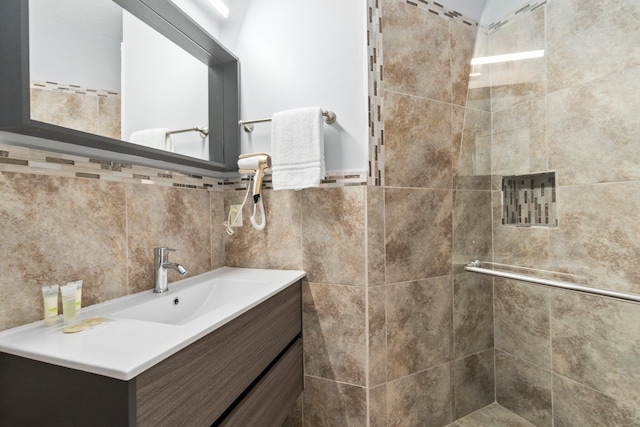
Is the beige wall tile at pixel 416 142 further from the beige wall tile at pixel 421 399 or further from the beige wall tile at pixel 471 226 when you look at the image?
the beige wall tile at pixel 421 399

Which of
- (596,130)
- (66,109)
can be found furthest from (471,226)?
(66,109)

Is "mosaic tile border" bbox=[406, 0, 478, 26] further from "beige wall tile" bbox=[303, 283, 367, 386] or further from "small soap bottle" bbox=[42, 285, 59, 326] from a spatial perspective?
"small soap bottle" bbox=[42, 285, 59, 326]

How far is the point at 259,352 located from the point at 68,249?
2.10 feet

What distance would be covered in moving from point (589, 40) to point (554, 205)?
0.53 meters

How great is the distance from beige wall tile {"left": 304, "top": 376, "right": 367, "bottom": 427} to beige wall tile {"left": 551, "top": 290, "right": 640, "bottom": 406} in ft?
2.57

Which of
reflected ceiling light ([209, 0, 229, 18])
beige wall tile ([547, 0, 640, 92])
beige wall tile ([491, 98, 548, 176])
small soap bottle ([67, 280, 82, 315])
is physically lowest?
small soap bottle ([67, 280, 82, 315])

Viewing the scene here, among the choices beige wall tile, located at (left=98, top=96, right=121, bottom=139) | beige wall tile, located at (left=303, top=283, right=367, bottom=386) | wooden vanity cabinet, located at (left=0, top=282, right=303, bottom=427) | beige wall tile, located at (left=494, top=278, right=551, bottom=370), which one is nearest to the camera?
wooden vanity cabinet, located at (left=0, top=282, right=303, bottom=427)

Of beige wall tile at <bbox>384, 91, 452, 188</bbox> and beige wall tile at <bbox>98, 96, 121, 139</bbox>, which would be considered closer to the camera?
beige wall tile at <bbox>98, 96, 121, 139</bbox>

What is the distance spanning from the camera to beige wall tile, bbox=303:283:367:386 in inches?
47.8

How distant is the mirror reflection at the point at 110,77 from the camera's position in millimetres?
744

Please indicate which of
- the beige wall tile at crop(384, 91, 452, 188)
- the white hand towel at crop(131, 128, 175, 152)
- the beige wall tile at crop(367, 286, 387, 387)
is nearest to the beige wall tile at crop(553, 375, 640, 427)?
the beige wall tile at crop(367, 286, 387, 387)

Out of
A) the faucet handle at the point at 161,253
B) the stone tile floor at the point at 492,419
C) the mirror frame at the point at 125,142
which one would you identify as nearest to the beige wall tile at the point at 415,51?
the mirror frame at the point at 125,142

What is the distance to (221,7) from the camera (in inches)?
56.2

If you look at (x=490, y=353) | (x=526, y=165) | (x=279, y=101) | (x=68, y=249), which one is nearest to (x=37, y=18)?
(x=68, y=249)
